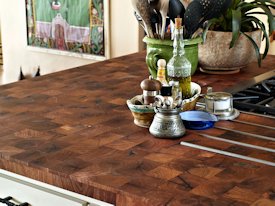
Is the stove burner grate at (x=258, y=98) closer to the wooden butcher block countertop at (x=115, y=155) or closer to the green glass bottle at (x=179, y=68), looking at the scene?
the wooden butcher block countertop at (x=115, y=155)

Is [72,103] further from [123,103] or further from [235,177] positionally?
[235,177]

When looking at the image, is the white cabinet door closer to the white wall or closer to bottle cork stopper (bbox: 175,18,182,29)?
bottle cork stopper (bbox: 175,18,182,29)

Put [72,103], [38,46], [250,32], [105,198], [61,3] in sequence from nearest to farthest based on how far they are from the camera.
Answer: [105,198], [72,103], [250,32], [61,3], [38,46]

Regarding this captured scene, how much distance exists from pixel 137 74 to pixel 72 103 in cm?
48

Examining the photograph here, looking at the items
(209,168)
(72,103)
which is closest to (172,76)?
(72,103)

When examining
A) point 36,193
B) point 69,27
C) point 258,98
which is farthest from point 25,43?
point 36,193

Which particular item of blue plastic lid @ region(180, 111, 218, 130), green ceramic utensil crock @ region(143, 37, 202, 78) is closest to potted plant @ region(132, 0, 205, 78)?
green ceramic utensil crock @ region(143, 37, 202, 78)

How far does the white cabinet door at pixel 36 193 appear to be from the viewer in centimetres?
118

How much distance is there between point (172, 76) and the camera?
1588 millimetres

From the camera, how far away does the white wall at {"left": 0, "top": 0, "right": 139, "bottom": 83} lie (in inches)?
146

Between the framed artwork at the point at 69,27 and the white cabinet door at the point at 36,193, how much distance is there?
8.41 ft

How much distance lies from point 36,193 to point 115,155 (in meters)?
0.20

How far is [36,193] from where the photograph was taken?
4.12 ft

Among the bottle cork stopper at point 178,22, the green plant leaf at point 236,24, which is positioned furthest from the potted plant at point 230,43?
the bottle cork stopper at point 178,22
